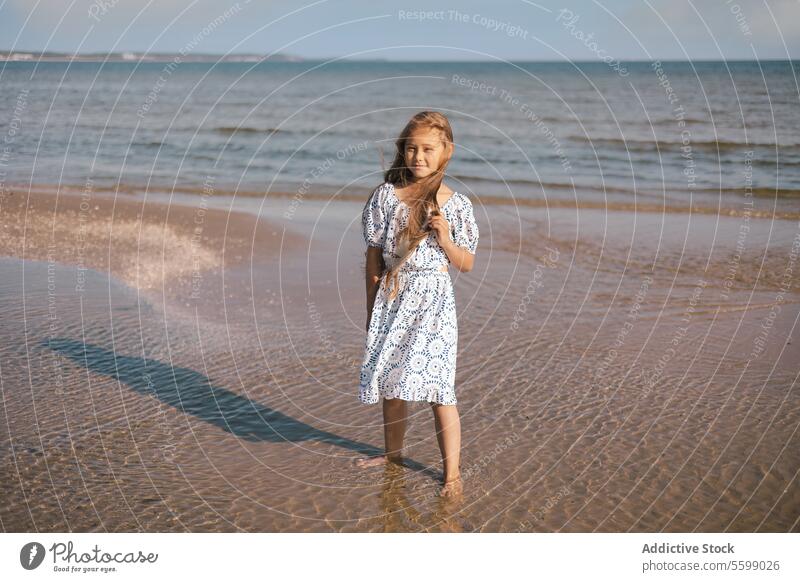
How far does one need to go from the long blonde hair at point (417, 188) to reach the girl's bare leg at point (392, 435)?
0.71 metres

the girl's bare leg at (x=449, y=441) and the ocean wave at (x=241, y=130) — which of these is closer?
the girl's bare leg at (x=449, y=441)

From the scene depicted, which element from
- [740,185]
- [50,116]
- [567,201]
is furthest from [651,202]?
[50,116]

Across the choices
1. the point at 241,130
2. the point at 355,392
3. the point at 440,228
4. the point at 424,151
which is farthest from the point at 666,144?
the point at 440,228

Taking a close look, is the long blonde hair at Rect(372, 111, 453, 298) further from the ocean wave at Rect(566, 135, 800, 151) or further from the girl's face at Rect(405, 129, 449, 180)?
the ocean wave at Rect(566, 135, 800, 151)

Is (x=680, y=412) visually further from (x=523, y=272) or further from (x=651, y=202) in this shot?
(x=651, y=202)

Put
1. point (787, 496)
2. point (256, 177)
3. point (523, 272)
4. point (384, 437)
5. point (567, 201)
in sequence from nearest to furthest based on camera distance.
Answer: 1. point (787, 496)
2. point (384, 437)
3. point (523, 272)
4. point (567, 201)
5. point (256, 177)

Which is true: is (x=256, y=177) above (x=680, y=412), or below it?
above

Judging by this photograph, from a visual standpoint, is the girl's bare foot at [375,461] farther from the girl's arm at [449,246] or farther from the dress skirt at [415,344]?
the girl's arm at [449,246]

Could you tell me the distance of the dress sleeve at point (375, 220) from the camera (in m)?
4.24

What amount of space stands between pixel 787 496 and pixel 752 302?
394 centimetres

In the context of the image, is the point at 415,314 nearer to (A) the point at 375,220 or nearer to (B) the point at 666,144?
(A) the point at 375,220

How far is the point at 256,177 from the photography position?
17.2 metres

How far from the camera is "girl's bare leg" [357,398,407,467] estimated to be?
451 cm

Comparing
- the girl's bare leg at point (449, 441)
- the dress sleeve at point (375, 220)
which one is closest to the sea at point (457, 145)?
the dress sleeve at point (375, 220)
